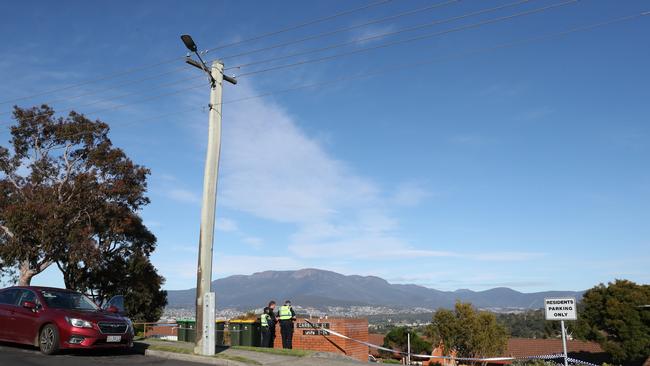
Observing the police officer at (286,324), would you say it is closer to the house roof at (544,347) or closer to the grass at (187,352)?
the grass at (187,352)

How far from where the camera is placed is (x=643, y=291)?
36562 mm

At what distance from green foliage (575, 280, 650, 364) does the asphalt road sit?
34019mm

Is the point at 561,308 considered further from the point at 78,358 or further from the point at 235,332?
the point at 235,332

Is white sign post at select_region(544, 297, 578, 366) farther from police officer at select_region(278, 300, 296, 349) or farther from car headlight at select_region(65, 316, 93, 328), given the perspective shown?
car headlight at select_region(65, 316, 93, 328)

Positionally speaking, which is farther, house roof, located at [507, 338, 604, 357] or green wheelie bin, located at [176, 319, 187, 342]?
house roof, located at [507, 338, 604, 357]

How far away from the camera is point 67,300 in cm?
1155

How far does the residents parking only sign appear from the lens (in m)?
10.1

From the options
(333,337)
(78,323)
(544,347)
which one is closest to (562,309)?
(333,337)

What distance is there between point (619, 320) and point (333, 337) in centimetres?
2731

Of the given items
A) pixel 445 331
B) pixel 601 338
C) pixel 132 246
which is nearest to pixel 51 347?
pixel 132 246

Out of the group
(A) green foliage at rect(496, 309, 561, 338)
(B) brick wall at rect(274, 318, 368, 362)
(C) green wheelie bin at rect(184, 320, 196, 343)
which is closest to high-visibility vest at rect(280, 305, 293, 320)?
(B) brick wall at rect(274, 318, 368, 362)

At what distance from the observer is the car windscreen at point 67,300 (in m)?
11.2

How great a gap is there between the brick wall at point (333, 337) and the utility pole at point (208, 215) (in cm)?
653

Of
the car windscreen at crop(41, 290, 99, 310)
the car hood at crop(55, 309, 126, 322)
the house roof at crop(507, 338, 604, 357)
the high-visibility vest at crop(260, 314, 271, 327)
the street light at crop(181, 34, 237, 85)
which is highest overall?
the street light at crop(181, 34, 237, 85)
